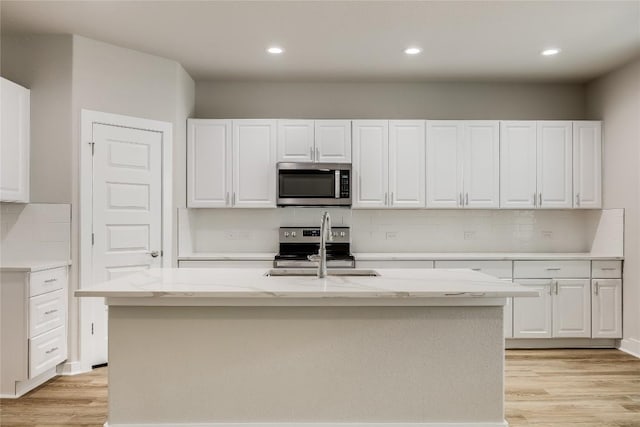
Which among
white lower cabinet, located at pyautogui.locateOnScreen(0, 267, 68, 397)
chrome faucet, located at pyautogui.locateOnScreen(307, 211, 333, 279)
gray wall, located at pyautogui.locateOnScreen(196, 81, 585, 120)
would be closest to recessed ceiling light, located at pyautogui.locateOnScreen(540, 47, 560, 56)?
gray wall, located at pyautogui.locateOnScreen(196, 81, 585, 120)

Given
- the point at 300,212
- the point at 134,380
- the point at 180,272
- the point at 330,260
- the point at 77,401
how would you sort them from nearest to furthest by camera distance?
the point at 134,380 < the point at 180,272 < the point at 77,401 < the point at 330,260 < the point at 300,212

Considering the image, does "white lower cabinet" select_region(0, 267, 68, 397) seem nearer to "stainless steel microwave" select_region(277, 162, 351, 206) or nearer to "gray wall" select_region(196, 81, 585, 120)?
"stainless steel microwave" select_region(277, 162, 351, 206)

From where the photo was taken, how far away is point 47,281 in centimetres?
341

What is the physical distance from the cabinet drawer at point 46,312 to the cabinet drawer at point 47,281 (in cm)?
4

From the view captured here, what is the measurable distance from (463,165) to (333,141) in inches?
50.8

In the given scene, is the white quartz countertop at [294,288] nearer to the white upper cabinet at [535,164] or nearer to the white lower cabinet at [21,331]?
the white lower cabinet at [21,331]

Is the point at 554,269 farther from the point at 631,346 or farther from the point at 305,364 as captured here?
the point at 305,364

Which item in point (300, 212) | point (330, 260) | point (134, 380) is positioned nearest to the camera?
point (134, 380)

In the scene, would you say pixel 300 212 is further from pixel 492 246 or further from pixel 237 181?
pixel 492 246

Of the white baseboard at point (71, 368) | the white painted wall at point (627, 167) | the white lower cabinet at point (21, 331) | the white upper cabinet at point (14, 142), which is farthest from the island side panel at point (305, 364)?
the white painted wall at point (627, 167)

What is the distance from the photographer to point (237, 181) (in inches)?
182

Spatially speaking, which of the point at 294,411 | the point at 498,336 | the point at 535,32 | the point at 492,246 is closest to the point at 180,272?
the point at 294,411

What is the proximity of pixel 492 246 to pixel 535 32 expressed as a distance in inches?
86.8

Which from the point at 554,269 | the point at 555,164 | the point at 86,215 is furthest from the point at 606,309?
the point at 86,215
